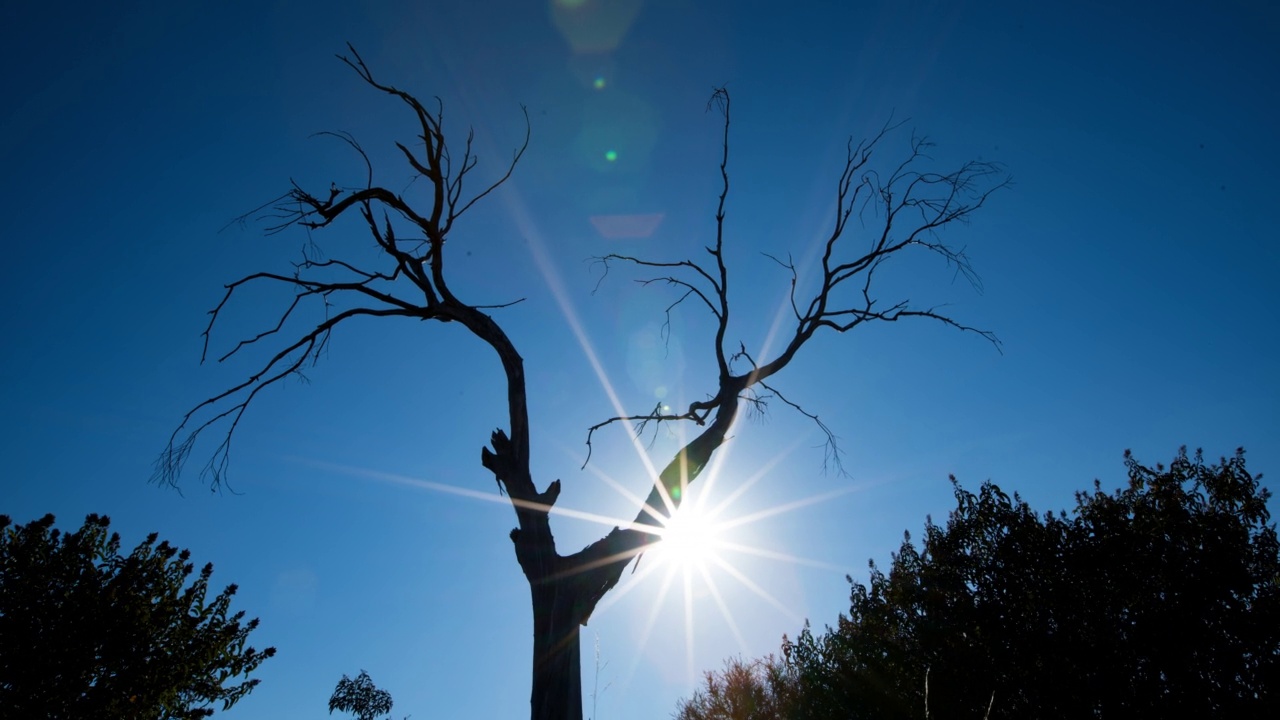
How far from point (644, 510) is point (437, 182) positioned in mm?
2717

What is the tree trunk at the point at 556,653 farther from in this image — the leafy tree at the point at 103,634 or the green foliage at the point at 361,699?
the green foliage at the point at 361,699

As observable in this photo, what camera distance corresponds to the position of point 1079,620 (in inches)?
653

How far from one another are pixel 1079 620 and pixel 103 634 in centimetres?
2305

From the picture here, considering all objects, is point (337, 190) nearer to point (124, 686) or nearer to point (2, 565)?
point (124, 686)

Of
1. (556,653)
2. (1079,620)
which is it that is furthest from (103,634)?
A: (1079,620)

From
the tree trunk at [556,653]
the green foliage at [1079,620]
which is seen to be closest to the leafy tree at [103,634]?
the tree trunk at [556,653]

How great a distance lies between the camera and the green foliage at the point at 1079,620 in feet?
48.3

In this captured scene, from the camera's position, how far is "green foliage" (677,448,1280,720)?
14711 millimetres

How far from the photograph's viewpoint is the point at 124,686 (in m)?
10.2

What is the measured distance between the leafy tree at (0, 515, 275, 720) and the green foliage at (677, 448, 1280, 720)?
15.2m

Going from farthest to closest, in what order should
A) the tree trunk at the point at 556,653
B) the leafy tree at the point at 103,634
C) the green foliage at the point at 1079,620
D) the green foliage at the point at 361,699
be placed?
the green foliage at the point at 361,699
the green foliage at the point at 1079,620
the leafy tree at the point at 103,634
the tree trunk at the point at 556,653

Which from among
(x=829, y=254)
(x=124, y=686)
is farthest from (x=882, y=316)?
(x=124, y=686)

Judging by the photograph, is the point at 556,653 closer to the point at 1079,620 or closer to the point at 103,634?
the point at 103,634

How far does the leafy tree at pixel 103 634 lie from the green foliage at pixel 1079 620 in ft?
50.0
